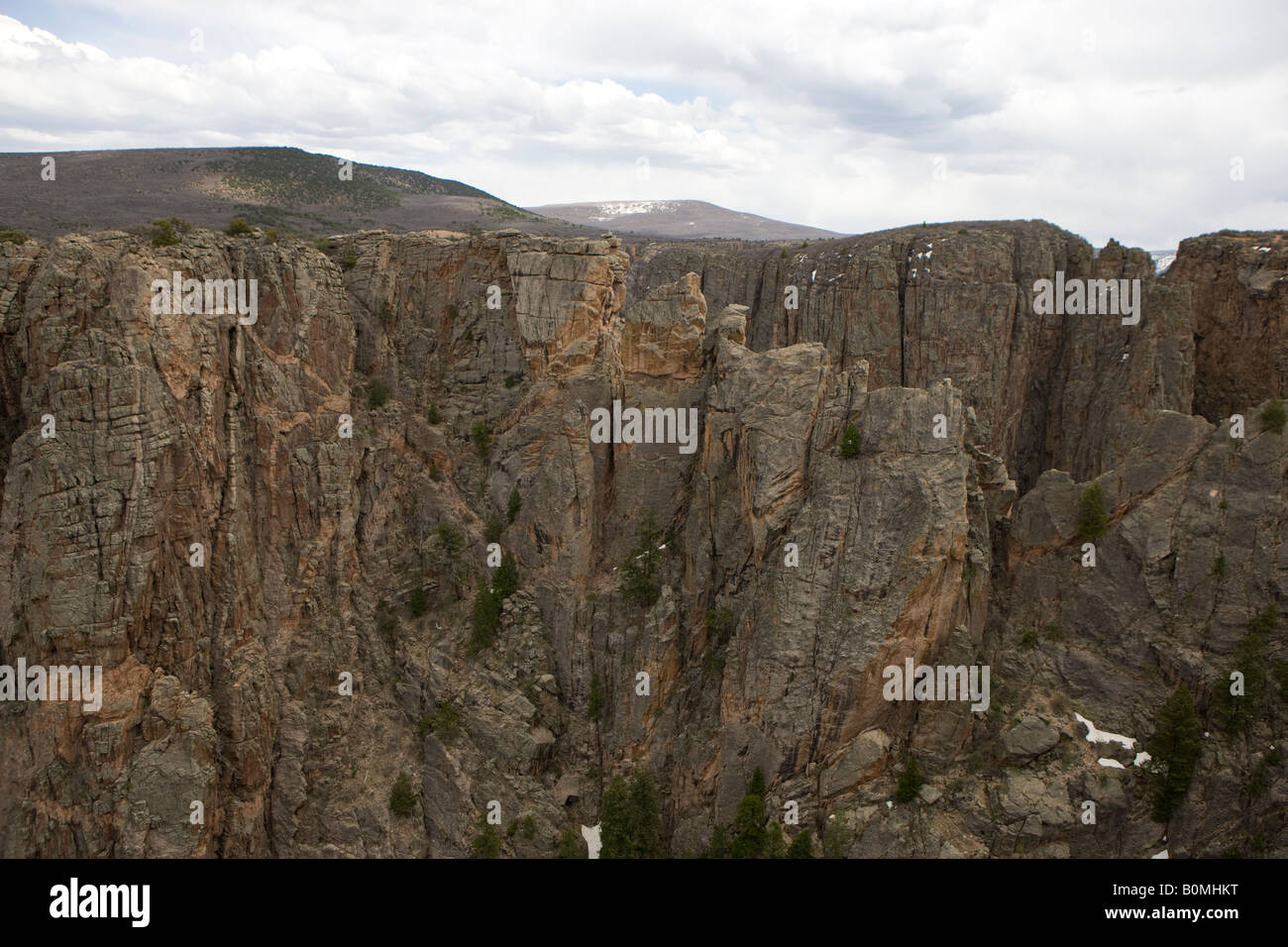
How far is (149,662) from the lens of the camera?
33.9 m

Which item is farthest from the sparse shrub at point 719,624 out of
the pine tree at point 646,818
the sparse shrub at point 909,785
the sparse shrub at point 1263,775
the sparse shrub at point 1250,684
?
the sparse shrub at point 1263,775

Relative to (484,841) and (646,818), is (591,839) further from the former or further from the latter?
(484,841)

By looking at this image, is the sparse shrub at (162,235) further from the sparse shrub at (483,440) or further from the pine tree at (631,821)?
the pine tree at (631,821)

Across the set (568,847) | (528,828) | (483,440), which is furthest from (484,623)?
(568,847)

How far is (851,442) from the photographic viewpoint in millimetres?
34656

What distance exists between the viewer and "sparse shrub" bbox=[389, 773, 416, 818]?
36.8 meters

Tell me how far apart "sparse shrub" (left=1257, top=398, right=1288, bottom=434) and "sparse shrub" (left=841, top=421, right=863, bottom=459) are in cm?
1484

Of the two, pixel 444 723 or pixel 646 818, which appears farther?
pixel 444 723

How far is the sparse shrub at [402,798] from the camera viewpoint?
36750mm

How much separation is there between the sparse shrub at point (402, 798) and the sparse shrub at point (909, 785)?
2000cm

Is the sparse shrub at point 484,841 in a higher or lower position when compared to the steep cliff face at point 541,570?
lower

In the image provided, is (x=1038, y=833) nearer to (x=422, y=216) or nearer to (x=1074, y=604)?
(x=1074, y=604)

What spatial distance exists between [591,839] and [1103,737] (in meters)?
20.6

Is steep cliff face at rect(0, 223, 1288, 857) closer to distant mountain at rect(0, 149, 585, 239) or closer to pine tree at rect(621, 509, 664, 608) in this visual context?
pine tree at rect(621, 509, 664, 608)
